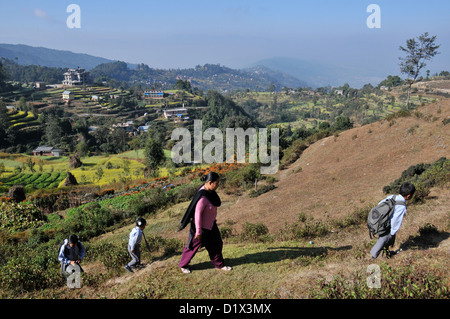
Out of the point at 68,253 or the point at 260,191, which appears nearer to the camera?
the point at 68,253

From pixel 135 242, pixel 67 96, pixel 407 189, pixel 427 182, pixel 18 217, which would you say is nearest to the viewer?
pixel 407 189

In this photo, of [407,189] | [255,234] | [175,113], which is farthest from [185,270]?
[175,113]

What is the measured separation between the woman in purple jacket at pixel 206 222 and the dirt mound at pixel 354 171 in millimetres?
4238

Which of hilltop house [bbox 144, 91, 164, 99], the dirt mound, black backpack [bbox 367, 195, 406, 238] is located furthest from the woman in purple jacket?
hilltop house [bbox 144, 91, 164, 99]

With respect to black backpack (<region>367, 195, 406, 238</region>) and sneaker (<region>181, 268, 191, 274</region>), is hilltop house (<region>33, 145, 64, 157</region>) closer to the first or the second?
sneaker (<region>181, 268, 191, 274</region>)

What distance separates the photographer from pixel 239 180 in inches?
658

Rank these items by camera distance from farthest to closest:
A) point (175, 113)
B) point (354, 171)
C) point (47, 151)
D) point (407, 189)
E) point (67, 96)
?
point (67, 96) → point (175, 113) → point (47, 151) → point (354, 171) → point (407, 189)

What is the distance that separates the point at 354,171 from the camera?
47.2 ft

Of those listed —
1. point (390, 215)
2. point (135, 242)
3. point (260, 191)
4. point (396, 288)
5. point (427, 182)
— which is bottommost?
point (260, 191)

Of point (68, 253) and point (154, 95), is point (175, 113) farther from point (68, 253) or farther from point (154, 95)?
point (68, 253)

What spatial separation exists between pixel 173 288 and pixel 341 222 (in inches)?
190

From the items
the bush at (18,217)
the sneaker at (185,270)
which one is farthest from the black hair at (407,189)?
the bush at (18,217)

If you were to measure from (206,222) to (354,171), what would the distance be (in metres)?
12.3
